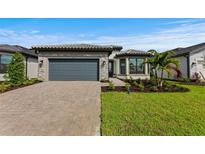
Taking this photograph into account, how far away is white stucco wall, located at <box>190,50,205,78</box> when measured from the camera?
17.7 meters

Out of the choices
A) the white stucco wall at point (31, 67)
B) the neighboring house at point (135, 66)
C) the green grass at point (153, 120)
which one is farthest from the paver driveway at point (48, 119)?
the neighboring house at point (135, 66)

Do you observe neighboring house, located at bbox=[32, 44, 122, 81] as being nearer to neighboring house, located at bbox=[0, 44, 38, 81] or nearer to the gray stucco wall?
the gray stucco wall

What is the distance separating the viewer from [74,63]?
1659cm

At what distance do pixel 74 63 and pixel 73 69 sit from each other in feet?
2.11

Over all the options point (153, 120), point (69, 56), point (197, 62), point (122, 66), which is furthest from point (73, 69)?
point (197, 62)

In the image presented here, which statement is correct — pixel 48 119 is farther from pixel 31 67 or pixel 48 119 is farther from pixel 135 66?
pixel 31 67

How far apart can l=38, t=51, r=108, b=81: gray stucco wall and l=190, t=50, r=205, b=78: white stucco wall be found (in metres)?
9.80

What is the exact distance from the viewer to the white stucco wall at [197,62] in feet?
58.0

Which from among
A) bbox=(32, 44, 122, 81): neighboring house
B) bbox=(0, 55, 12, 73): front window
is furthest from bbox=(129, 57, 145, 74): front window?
bbox=(0, 55, 12, 73): front window
